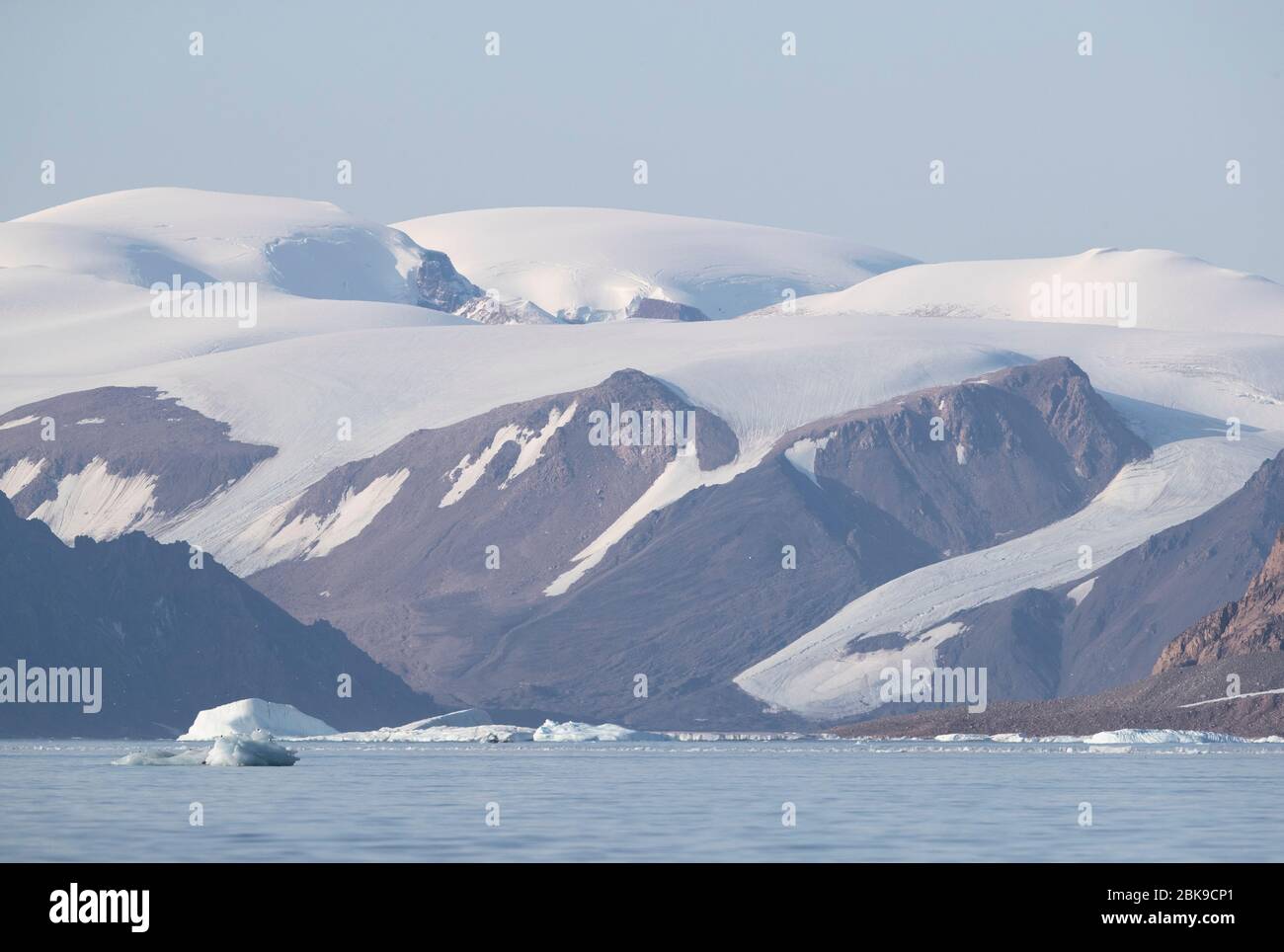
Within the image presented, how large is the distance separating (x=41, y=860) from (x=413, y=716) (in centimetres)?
11272

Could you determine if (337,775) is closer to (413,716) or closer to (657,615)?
(413,716)

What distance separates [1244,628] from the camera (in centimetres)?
12556

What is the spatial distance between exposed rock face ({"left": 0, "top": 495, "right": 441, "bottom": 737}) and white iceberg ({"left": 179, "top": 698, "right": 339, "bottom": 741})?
1070 centimetres

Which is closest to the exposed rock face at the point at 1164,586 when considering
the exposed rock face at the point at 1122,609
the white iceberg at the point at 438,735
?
the exposed rock face at the point at 1122,609

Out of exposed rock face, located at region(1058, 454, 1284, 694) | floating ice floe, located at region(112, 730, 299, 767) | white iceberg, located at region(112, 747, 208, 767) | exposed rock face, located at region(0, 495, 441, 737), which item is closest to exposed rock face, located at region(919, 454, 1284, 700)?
exposed rock face, located at region(1058, 454, 1284, 694)

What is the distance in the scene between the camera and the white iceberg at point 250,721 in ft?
377

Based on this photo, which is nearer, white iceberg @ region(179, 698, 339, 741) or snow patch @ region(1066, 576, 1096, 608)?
white iceberg @ region(179, 698, 339, 741)

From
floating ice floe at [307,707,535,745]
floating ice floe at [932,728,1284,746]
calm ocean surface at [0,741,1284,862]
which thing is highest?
calm ocean surface at [0,741,1284,862]

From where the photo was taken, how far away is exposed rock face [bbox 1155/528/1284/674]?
402 feet

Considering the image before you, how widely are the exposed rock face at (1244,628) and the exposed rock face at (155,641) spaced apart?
5006cm

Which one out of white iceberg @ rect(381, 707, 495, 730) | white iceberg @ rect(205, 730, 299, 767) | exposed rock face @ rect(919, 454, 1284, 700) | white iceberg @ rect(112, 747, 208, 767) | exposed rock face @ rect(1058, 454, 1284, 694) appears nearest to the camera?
white iceberg @ rect(205, 730, 299, 767)

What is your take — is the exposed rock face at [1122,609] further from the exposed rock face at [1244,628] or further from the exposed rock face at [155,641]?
the exposed rock face at [155,641]

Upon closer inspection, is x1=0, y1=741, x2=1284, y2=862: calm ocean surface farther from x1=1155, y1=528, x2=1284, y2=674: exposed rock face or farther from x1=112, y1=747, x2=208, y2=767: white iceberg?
x1=1155, y1=528, x2=1284, y2=674: exposed rock face
